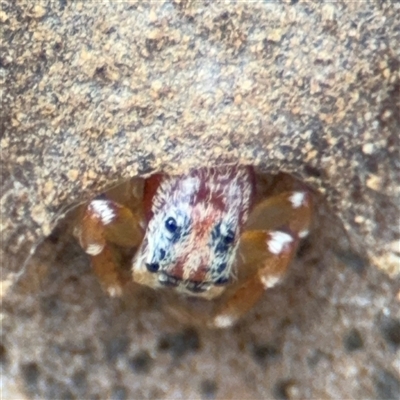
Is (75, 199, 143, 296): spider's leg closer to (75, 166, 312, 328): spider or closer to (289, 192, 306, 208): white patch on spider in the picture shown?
(75, 166, 312, 328): spider

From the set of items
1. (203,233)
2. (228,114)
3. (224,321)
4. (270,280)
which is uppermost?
(228,114)

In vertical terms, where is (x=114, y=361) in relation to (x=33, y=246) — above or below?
below

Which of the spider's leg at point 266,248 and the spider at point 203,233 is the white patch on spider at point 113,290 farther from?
the spider's leg at point 266,248

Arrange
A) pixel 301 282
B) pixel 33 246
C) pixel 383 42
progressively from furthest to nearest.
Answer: pixel 301 282 → pixel 33 246 → pixel 383 42

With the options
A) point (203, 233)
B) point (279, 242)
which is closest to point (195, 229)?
point (203, 233)

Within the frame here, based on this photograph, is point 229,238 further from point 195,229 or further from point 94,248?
point 94,248

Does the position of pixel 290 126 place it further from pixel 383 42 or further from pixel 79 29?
pixel 79 29

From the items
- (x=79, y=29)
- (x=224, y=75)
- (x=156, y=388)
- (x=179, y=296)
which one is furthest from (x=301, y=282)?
(x=79, y=29)
